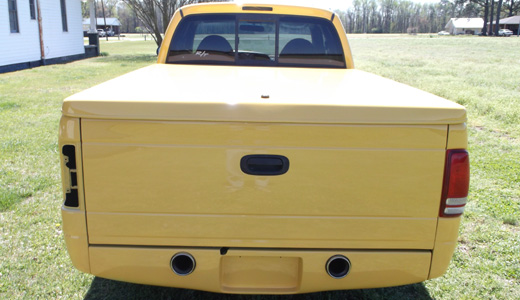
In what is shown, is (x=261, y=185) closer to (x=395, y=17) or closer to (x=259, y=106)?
(x=259, y=106)

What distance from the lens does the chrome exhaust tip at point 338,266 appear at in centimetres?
239

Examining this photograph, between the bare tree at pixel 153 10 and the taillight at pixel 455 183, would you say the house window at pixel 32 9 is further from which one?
the taillight at pixel 455 183

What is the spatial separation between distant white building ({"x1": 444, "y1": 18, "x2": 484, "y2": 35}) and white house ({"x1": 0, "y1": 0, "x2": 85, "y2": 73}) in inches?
4312

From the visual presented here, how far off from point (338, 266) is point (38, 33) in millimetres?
20837

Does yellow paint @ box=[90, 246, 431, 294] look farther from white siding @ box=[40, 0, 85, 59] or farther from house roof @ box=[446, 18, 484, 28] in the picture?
house roof @ box=[446, 18, 484, 28]

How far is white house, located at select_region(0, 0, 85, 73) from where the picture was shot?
1712cm

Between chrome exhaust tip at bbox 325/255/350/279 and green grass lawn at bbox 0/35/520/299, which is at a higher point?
chrome exhaust tip at bbox 325/255/350/279

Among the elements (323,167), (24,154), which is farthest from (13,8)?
(323,167)

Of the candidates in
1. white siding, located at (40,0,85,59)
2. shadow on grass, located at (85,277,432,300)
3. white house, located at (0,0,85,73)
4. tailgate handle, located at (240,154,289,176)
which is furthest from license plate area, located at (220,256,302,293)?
white siding, located at (40,0,85,59)

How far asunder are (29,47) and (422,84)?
51.1ft

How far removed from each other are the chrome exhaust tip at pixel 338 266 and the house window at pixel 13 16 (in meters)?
19.0

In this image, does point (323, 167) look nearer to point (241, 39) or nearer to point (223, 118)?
point (223, 118)

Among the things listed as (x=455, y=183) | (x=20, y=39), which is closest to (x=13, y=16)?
(x=20, y=39)

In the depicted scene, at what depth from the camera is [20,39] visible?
18.2 meters
